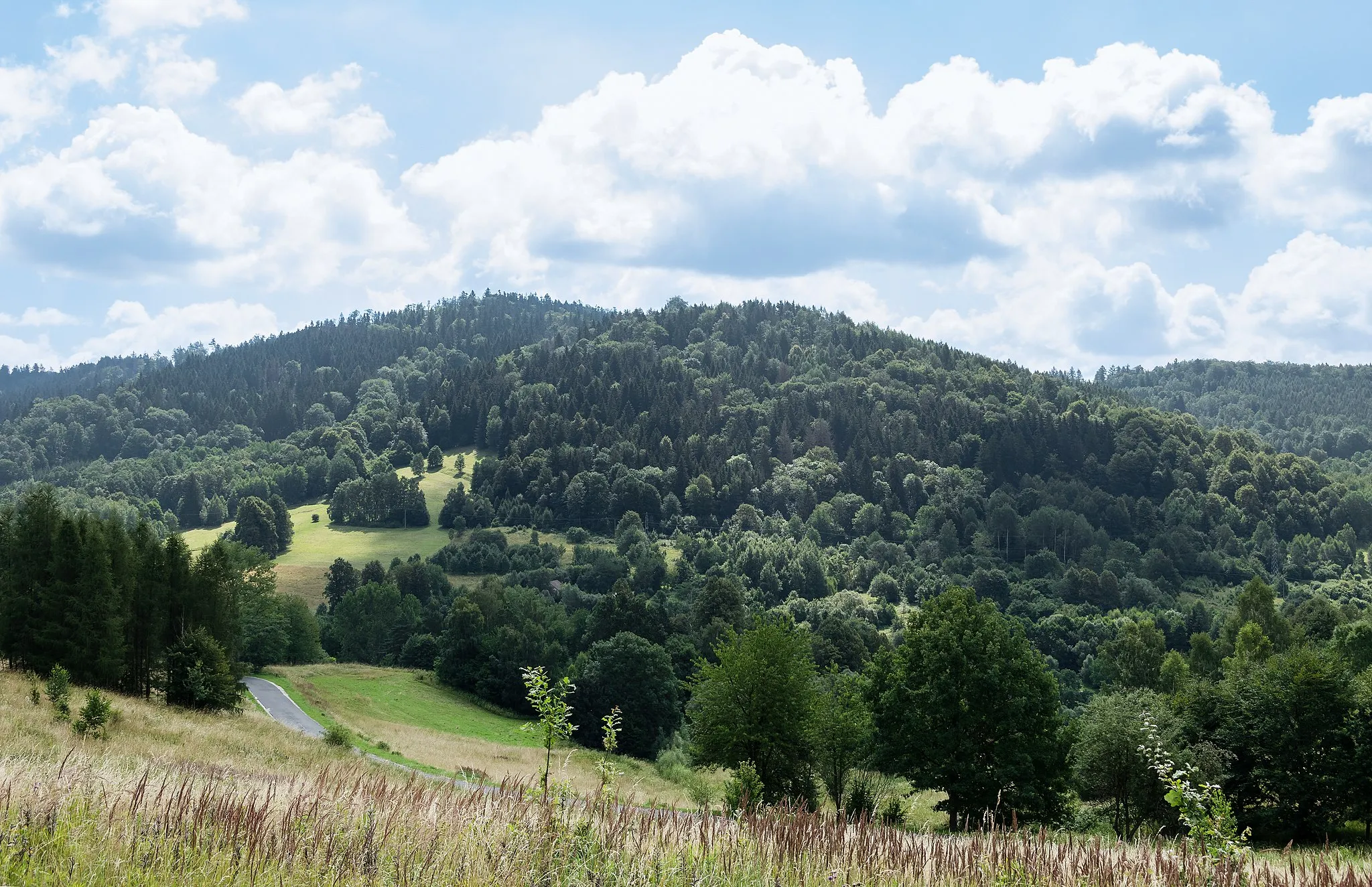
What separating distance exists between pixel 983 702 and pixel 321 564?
485 ft

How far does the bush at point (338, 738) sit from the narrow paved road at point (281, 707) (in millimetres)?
1341

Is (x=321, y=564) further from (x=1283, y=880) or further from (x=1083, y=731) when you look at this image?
(x=1283, y=880)

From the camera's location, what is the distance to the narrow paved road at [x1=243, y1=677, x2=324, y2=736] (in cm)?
5175

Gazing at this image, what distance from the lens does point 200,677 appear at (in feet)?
A: 156

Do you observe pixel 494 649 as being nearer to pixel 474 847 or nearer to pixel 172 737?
pixel 172 737

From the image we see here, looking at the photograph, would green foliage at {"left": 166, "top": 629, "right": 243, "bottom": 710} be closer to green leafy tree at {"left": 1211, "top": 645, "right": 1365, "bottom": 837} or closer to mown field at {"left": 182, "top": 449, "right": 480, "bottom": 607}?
green leafy tree at {"left": 1211, "top": 645, "right": 1365, "bottom": 837}

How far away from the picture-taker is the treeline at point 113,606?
159 feet

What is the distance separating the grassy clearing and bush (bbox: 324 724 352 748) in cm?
195

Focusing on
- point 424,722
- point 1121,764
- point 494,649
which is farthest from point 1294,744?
point 494,649

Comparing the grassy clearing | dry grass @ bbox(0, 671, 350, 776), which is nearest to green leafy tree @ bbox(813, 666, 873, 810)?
the grassy clearing

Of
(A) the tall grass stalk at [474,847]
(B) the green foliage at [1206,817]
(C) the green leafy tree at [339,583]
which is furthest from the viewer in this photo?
(C) the green leafy tree at [339,583]

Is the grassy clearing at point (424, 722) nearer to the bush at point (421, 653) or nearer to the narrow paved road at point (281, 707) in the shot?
the narrow paved road at point (281, 707)

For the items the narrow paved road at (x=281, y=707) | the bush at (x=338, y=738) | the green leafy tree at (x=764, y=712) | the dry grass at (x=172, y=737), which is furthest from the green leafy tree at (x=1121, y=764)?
the narrow paved road at (x=281, y=707)

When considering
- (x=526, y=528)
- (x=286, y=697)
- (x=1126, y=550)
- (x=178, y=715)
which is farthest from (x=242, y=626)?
(x=1126, y=550)
